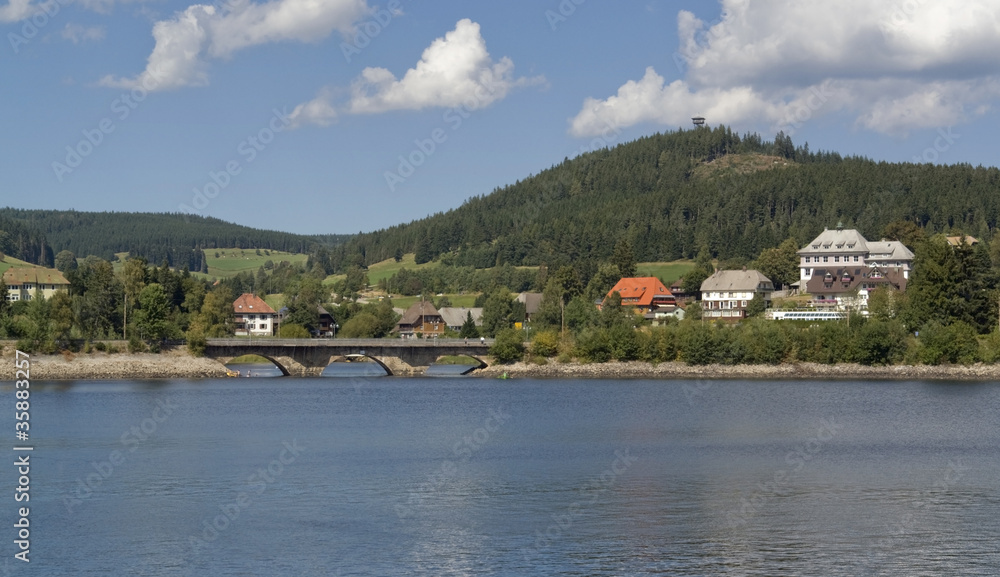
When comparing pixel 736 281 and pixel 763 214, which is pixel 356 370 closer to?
pixel 736 281

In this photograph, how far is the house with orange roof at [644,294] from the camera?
133 meters

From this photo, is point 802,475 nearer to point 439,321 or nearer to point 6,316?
point 6,316

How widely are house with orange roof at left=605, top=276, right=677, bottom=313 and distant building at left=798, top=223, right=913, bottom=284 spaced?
684 inches

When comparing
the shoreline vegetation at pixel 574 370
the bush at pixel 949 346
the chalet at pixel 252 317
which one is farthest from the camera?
the chalet at pixel 252 317

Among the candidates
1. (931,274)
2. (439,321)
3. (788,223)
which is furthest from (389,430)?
(788,223)

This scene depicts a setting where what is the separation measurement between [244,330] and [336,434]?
329ft

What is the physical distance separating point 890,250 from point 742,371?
53.6m

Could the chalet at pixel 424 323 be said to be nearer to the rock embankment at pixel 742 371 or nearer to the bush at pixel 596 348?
the rock embankment at pixel 742 371

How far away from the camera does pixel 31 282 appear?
6009 inches

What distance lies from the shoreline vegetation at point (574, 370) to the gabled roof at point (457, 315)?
150 feet

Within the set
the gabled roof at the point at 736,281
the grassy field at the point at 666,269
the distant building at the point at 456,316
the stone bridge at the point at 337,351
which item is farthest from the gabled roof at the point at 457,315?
the stone bridge at the point at 337,351

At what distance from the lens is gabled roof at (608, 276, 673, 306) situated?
438 ft

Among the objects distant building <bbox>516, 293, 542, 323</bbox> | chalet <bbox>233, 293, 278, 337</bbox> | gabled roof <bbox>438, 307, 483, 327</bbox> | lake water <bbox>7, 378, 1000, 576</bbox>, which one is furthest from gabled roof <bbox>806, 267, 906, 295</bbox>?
chalet <bbox>233, 293, 278, 337</bbox>

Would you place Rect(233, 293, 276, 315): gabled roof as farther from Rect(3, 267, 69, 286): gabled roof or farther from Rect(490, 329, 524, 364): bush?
Rect(490, 329, 524, 364): bush
